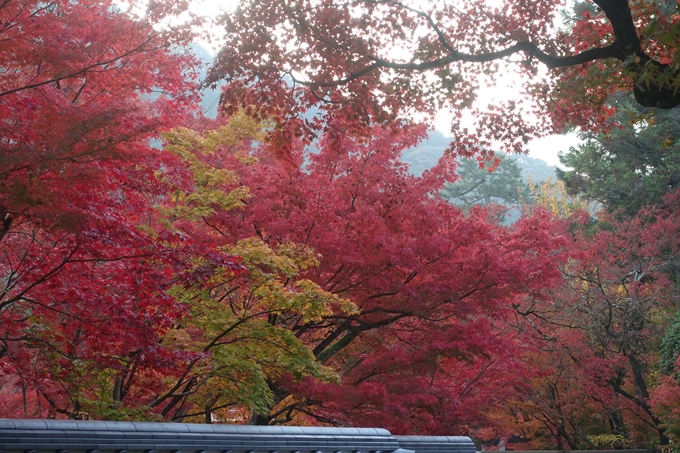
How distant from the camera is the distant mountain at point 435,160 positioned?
440ft

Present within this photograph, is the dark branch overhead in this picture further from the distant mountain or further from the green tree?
the distant mountain

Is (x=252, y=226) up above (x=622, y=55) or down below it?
above

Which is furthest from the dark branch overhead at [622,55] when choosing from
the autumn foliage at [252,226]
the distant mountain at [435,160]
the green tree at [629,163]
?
the distant mountain at [435,160]

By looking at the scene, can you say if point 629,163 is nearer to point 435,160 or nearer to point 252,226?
point 252,226

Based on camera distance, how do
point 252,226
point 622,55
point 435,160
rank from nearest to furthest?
point 622,55 < point 252,226 < point 435,160

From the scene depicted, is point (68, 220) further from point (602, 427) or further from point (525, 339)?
point (602, 427)

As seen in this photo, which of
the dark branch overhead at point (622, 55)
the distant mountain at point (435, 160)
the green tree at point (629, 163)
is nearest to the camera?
the dark branch overhead at point (622, 55)

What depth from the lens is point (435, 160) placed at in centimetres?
13400

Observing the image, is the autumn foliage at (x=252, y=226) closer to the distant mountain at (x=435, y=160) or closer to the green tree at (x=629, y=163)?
the green tree at (x=629, y=163)

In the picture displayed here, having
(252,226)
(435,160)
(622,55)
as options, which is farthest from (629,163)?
(435,160)

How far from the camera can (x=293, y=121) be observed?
7.79 m

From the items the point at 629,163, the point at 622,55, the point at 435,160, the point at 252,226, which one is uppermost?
the point at 435,160

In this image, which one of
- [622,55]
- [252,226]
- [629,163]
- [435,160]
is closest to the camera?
[622,55]

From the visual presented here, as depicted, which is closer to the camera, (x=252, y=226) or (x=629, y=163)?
(x=252, y=226)
